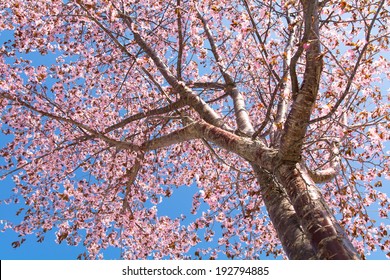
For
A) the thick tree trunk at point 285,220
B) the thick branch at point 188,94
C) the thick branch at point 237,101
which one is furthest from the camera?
the thick branch at point 188,94

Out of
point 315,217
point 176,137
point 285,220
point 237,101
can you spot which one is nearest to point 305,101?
point 315,217

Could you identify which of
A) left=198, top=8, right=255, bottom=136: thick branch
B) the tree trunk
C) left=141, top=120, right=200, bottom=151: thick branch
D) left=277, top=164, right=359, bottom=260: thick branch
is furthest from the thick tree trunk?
left=141, top=120, right=200, bottom=151: thick branch

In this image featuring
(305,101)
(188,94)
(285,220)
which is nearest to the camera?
(305,101)

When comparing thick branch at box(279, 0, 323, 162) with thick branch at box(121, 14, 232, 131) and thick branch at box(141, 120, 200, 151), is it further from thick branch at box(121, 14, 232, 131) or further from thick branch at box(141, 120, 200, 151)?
thick branch at box(141, 120, 200, 151)

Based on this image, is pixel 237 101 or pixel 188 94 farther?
pixel 237 101

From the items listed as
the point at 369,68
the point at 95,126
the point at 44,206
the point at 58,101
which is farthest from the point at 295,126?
the point at 44,206

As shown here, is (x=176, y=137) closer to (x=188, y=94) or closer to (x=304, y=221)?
(x=188, y=94)

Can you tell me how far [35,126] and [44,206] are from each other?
1835 millimetres

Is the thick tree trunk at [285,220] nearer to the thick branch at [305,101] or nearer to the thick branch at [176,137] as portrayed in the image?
the thick branch at [305,101]

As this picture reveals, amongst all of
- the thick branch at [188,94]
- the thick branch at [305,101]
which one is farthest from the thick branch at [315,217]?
the thick branch at [188,94]

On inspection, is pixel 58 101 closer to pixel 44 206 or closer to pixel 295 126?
pixel 44 206

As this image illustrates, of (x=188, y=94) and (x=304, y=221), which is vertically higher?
(x=188, y=94)

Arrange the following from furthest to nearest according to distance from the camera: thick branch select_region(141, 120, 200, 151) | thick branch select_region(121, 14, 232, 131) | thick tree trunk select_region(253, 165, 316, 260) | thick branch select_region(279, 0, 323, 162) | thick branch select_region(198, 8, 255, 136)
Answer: thick branch select_region(121, 14, 232, 131) → thick branch select_region(198, 8, 255, 136) → thick branch select_region(141, 120, 200, 151) → thick branch select_region(279, 0, 323, 162) → thick tree trunk select_region(253, 165, 316, 260)

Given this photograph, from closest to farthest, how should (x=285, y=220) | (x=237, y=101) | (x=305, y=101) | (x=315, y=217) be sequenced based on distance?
(x=315, y=217) → (x=305, y=101) → (x=285, y=220) → (x=237, y=101)
